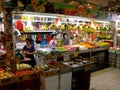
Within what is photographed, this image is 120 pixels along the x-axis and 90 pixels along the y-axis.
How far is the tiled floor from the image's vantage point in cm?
581

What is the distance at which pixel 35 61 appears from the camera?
261 inches

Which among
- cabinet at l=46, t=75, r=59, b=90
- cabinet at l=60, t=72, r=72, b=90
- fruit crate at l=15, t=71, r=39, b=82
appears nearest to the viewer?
fruit crate at l=15, t=71, r=39, b=82

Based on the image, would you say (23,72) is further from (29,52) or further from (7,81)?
(29,52)

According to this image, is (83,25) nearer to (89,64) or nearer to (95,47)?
(95,47)

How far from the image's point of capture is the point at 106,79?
6672mm

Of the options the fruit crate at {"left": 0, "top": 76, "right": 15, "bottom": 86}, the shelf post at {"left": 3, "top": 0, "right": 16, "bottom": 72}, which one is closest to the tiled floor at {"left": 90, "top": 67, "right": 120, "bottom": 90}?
the fruit crate at {"left": 0, "top": 76, "right": 15, "bottom": 86}

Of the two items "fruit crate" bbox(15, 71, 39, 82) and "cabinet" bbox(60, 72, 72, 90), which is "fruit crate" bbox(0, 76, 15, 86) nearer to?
"fruit crate" bbox(15, 71, 39, 82)

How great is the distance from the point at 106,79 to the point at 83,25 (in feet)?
13.0

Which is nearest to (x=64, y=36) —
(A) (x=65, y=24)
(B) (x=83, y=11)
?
(A) (x=65, y=24)

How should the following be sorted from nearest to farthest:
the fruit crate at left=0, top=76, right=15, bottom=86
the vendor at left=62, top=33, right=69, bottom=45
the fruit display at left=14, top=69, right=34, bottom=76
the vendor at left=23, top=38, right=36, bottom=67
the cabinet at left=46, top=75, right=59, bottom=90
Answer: the fruit crate at left=0, top=76, right=15, bottom=86, the fruit display at left=14, top=69, right=34, bottom=76, the cabinet at left=46, top=75, right=59, bottom=90, the vendor at left=23, top=38, right=36, bottom=67, the vendor at left=62, top=33, right=69, bottom=45

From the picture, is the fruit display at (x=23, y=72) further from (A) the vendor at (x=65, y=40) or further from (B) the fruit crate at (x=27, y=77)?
→ (A) the vendor at (x=65, y=40)

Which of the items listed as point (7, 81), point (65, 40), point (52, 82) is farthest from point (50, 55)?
point (65, 40)

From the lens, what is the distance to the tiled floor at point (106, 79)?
5.81m

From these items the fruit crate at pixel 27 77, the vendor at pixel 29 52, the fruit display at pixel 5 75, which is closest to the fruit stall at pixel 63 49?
the fruit crate at pixel 27 77
